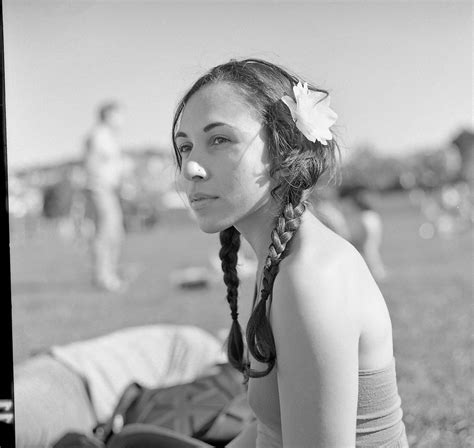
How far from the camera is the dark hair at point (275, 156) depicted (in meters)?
1.24

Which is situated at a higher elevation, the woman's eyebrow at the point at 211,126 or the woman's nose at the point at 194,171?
the woman's eyebrow at the point at 211,126

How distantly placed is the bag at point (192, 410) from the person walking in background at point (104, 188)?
170 inches

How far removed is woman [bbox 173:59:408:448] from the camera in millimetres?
1129

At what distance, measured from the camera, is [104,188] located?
6.79 metres

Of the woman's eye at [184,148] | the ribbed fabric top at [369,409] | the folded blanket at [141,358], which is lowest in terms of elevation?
the folded blanket at [141,358]

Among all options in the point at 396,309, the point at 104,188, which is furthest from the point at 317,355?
the point at 104,188

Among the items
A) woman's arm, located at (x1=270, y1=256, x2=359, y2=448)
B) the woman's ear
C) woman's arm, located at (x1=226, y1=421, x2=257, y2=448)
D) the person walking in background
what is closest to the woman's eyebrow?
the woman's ear

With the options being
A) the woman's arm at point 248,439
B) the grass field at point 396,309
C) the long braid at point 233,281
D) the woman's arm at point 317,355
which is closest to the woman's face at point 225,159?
the woman's arm at point 317,355

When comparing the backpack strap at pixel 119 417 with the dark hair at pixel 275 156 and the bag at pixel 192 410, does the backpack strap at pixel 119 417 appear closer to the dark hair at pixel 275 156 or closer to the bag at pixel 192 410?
the bag at pixel 192 410

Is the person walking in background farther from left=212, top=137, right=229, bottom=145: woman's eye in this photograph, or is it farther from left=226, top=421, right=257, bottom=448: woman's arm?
left=212, top=137, right=229, bottom=145: woman's eye

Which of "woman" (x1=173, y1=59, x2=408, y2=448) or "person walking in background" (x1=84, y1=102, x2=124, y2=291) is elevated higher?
"woman" (x1=173, y1=59, x2=408, y2=448)

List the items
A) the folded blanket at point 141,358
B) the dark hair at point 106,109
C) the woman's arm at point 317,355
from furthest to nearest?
the dark hair at point 106,109, the folded blanket at point 141,358, the woman's arm at point 317,355

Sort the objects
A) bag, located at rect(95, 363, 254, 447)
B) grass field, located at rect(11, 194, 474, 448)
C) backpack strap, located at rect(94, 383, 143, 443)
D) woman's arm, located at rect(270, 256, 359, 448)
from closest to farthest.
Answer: woman's arm, located at rect(270, 256, 359, 448) < bag, located at rect(95, 363, 254, 447) < backpack strap, located at rect(94, 383, 143, 443) < grass field, located at rect(11, 194, 474, 448)

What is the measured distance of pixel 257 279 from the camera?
1406 mm
